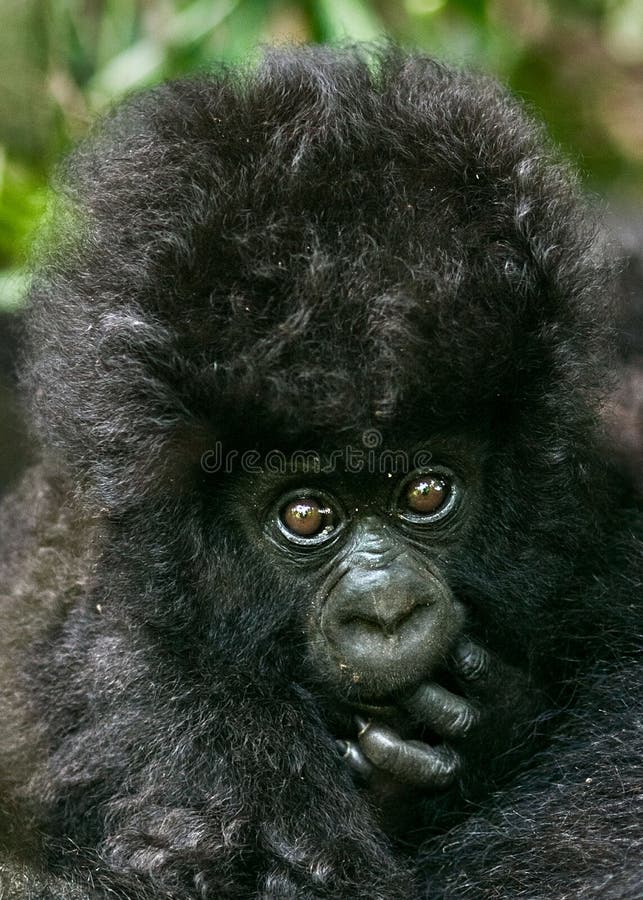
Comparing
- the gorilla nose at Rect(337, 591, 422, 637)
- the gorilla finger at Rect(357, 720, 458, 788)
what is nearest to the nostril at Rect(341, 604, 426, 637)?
the gorilla nose at Rect(337, 591, 422, 637)

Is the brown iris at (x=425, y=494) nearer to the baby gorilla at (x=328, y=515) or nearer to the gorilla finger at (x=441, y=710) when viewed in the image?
the baby gorilla at (x=328, y=515)

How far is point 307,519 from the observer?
2963 millimetres

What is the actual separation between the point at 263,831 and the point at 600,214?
79.7 inches

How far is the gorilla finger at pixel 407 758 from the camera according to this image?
117 inches

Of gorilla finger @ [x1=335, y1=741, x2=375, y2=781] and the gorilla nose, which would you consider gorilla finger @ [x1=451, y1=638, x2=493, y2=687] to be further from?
gorilla finger @ [x1=335, y1=741, x2=375, y2=781]

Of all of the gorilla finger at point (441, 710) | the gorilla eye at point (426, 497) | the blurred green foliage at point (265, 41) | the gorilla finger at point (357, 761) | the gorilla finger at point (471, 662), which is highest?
the blurred green foliage at point (265, 41)

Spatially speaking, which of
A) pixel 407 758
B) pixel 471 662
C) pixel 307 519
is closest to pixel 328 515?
pixel 307 519

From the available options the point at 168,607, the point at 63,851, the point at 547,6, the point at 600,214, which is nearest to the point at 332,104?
the point at 600,214

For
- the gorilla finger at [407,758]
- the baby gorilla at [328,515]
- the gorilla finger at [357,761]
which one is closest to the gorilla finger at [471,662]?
the baby gorilla at [328,515]

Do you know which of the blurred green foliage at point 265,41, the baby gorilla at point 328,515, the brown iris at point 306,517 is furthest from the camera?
the blurred green foliage at point 265,41

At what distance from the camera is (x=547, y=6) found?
7195mm

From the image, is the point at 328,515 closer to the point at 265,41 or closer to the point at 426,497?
the point at 426,497

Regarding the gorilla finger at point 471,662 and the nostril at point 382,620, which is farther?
the gorilla finger at point 471,662

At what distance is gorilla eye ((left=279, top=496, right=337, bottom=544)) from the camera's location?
2.96m
